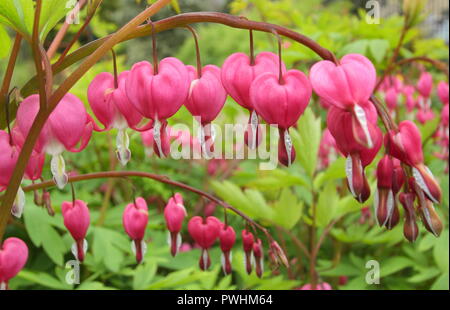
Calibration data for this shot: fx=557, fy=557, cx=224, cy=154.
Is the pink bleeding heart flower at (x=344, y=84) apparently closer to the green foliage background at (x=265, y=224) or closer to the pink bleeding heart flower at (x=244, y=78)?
the pink bleeding heart flower at (x=244, y=78)

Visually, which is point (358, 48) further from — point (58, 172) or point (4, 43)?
point (58, 172)

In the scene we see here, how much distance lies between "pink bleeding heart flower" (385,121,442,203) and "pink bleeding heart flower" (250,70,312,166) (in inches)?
4.5

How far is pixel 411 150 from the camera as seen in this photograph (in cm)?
64

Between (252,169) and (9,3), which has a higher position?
(9,3)

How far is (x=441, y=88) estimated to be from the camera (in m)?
1.82

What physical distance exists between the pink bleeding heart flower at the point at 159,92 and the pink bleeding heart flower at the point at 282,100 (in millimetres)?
94

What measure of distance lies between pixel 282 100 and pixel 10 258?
0.52m

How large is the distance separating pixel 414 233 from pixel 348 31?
1.87 m

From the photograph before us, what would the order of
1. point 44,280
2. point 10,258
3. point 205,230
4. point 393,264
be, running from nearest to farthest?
point 10,258, point 205,230, point 44,280, point 393,264

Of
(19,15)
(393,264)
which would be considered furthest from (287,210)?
(19,15)
